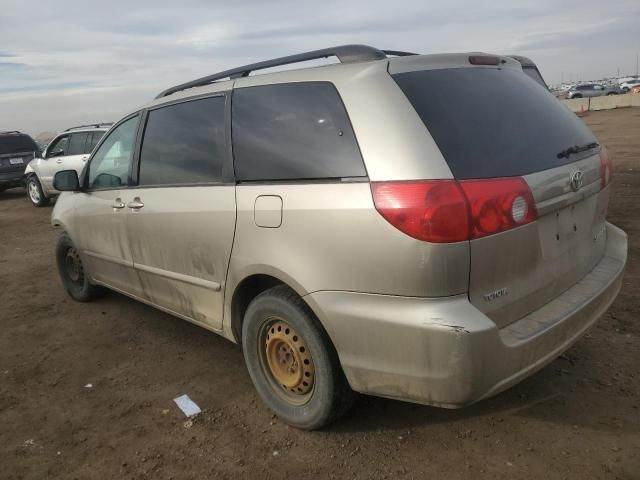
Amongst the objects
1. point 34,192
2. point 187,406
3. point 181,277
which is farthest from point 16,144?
point 187,406

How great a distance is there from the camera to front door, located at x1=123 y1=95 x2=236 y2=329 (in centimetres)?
302

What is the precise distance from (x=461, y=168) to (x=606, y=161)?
1.29m

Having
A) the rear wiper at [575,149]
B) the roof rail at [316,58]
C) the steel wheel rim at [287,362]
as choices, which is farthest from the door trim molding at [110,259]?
the rear wiper at [575,149]

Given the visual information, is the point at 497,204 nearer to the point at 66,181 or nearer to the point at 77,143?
the point at 66,181

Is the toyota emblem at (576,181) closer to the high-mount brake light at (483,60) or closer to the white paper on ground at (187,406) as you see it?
the high-mount brake light at (483,60)

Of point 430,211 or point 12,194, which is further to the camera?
point 12,194

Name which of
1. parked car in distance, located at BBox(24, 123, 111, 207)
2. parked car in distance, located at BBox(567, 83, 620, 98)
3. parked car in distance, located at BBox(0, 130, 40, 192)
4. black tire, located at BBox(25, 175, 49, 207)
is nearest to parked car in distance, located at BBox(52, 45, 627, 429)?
parked car in distance, located at BBox(24, 123, 111, 207)

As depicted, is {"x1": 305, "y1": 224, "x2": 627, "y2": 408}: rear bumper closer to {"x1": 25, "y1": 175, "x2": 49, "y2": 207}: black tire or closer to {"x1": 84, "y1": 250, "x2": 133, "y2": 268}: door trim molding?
{"x1": 84, "y1": 250, "x2": 133, "y2": 268}: door trim molding

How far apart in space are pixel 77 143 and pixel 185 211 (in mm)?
9882

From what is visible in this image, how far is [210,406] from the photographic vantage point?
3145mm

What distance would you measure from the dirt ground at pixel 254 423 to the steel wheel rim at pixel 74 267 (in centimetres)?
88

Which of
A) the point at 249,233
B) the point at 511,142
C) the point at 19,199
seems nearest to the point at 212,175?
the point at 249,233

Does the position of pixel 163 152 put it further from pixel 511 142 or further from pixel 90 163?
pixel 511 142

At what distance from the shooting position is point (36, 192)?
12742mm
